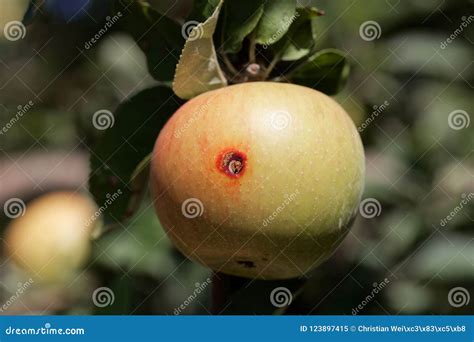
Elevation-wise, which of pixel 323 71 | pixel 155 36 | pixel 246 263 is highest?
pixel 323 71

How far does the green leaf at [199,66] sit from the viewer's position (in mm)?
1054

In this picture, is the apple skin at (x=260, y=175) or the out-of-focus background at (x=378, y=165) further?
the out-of-focus background at (x=378, y=165)

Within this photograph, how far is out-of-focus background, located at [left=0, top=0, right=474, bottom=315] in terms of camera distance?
1566 mm

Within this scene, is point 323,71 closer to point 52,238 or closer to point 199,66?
point 199,66

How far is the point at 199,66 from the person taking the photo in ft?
3.70

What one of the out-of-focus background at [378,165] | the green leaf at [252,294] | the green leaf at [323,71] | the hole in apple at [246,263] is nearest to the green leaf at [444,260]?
the out-of-focus background at [378,165]

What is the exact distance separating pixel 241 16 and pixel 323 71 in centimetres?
18

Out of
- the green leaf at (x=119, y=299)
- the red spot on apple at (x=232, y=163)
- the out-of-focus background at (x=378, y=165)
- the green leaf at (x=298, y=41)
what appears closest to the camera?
the red spot on apple at (x=232, y=163)

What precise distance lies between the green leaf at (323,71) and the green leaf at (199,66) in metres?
0.12

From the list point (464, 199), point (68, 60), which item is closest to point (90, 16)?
point (68, 60)

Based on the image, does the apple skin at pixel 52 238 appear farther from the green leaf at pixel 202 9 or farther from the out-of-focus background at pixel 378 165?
the green leaf at pixel 202 9

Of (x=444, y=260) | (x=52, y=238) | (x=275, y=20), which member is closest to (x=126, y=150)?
(x=275, y=20)

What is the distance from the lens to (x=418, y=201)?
1.64 metres

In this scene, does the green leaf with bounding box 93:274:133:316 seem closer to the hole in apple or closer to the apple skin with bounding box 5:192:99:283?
the apple skin with bounding box 5:192:99:283
